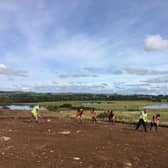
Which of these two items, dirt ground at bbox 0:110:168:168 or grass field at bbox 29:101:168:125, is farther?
grass field at bbox 29:101:168:125

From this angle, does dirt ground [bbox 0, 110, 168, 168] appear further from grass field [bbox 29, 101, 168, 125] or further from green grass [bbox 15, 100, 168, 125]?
green grass [bbox 15, 100, 168, 125]

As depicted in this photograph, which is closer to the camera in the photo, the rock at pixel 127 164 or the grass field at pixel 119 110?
the rock at pixel 127 164

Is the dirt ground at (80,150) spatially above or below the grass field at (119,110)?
above

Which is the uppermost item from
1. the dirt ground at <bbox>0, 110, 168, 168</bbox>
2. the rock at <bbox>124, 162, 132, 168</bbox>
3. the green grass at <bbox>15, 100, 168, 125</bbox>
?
the dirt ground at <bbox>0, 110, 168, 168</bbox>

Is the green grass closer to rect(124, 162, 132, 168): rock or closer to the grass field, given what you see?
the grass field

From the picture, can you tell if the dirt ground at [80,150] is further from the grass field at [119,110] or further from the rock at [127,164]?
the grass field at [119,110]

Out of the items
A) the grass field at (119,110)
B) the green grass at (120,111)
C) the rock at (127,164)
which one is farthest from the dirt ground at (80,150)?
the green grass at (120,111)

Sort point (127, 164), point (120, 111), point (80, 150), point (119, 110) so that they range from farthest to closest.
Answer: point (119, 110) → point (120, 111) → point (80, 150) → point (127, 164)

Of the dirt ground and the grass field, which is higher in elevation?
the dirt ground

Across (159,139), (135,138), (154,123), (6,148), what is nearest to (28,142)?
(6,148)

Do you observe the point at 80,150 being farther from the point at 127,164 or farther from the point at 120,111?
the point at 120,111

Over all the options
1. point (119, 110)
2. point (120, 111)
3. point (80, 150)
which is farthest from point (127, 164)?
point (119, 110)

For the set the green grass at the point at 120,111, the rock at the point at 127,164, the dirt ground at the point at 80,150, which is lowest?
the green grass at the point at 120,111

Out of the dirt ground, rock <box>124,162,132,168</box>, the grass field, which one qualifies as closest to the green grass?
the grass field
